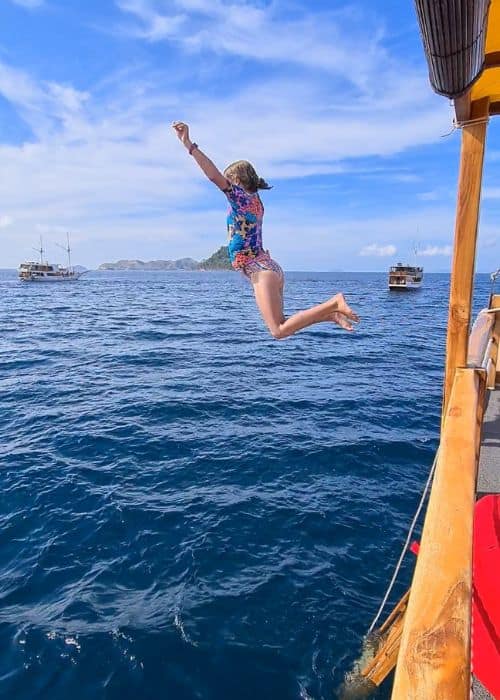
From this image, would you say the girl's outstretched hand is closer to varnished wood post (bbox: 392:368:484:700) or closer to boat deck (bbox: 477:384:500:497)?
varnished wood post (bbox: 392:368:484:700)

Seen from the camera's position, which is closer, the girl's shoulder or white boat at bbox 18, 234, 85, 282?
the girl's shoulder

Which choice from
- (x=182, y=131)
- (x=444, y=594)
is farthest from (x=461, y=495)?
(x=182, y=131)

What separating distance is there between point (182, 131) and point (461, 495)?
3279 millimetres

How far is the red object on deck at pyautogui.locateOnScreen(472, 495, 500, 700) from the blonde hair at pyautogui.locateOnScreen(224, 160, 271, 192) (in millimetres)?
3288

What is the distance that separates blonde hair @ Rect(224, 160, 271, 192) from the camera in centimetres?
416

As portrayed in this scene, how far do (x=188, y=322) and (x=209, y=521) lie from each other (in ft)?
95.4

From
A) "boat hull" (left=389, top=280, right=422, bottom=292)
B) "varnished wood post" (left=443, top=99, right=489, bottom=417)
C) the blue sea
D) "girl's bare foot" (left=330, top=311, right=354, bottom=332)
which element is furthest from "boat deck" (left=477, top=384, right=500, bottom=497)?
"boat hull" (left=389, top=280, right=422, bottom=292)

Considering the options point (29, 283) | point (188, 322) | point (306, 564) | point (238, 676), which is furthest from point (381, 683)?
point (29, 283)

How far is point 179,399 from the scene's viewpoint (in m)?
15.8

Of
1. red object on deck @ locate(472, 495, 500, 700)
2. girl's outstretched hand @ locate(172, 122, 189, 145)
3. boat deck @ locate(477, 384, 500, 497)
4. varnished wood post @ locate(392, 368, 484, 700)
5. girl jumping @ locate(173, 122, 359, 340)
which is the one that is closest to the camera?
varnished wood post @ locate(392, 368, 484, 700)

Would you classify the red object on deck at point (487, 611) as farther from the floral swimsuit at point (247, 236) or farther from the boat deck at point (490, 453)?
the floral swimsuit at point (247, 236)

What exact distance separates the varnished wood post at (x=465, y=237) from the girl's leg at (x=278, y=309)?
3.17 feet

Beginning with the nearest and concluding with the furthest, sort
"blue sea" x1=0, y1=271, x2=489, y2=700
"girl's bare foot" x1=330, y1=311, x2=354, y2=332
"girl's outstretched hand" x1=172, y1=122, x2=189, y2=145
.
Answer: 1. "girl's outstretched hand" x1=172, y1=122, x2=189, y2=145
2. "girl's bare foot" x1=330, y1=311, x2=354, y2=332
3. "blue sea" x1=0, y1=271, x2=489, y2=700

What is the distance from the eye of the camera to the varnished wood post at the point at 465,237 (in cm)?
399
